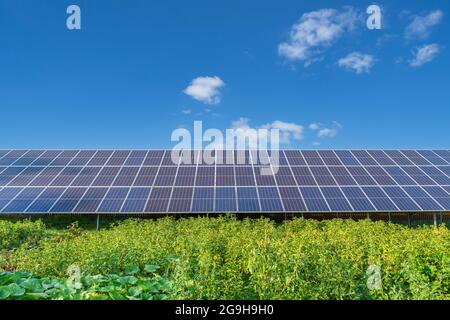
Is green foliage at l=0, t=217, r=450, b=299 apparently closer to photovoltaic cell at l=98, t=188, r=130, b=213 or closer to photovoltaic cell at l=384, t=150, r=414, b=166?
photovoltaic cell at l=98, t=188, r=130, b=213

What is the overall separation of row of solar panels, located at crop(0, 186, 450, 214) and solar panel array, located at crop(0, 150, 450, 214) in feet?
0.17

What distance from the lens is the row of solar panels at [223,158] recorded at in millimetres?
25328

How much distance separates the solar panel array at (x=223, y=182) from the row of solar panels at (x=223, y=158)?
71 millimetres

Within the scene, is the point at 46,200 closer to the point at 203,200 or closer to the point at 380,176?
the point at 203,200

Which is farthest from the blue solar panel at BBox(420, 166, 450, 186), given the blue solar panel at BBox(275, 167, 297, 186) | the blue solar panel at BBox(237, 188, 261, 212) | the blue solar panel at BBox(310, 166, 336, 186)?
the blue solar panel at BBox(237, 188, 261, 212)

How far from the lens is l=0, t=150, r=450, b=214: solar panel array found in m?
19.2

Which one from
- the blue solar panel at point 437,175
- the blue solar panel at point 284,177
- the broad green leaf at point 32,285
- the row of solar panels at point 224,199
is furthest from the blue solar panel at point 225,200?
the blue solar panel at point 437,175

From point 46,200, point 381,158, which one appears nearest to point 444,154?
point 381,158

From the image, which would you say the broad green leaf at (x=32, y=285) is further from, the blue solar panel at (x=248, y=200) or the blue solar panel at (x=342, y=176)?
the blue solar panel at (x=342, y=176)

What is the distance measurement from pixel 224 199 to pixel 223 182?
226cm

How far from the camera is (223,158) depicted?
87.6ft

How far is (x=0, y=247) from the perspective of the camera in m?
13.3

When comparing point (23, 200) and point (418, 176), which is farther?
point (418, 176)
